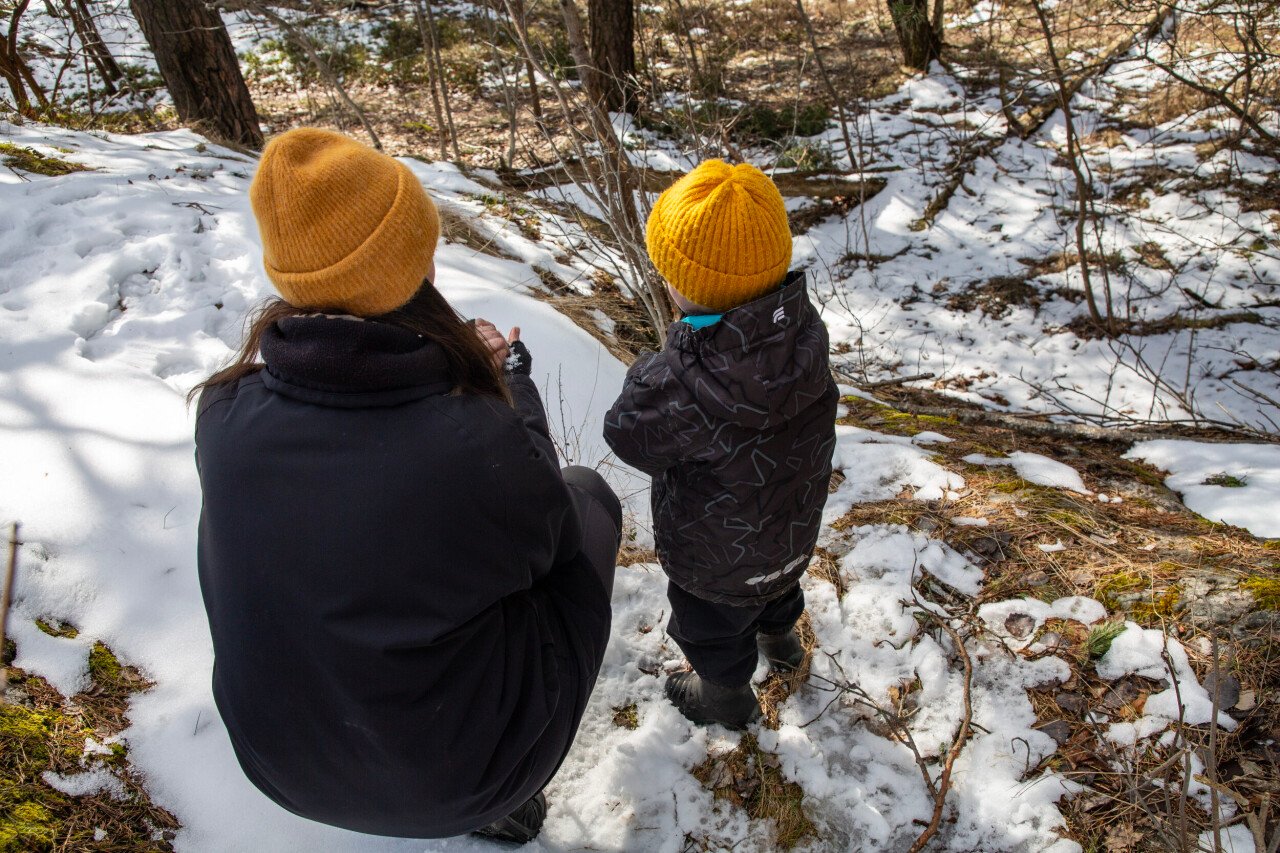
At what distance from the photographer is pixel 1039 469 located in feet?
9.00

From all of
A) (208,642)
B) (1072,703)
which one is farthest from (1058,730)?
(208,642)

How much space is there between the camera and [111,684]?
1578 mm

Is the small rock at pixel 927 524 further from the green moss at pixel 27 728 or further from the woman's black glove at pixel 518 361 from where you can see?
the green moss at pixel 27 728

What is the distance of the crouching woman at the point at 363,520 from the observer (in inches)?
41.5

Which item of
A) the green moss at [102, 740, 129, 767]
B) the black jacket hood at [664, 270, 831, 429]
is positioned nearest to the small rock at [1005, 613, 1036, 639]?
the black jacket hood at [664, 270, 831, 429]

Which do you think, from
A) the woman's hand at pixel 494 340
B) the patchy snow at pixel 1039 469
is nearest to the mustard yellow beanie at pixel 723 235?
the woman's hand at pixel 494 340

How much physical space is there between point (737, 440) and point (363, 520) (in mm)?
793

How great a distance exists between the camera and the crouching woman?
1.05 m

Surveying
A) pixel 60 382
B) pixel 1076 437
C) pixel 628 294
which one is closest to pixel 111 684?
pixel 60 382

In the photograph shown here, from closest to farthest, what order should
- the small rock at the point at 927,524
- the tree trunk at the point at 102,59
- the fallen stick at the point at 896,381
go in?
the small rock at the point at 927,524, the fallen stick at the point at 896,381, the tree trunk at the point at 102,59

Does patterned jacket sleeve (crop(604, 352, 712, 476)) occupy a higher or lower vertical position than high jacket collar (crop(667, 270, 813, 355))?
lower

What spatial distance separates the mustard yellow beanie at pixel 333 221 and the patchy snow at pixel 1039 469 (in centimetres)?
247

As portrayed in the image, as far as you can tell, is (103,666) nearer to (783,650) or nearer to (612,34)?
(783,650)

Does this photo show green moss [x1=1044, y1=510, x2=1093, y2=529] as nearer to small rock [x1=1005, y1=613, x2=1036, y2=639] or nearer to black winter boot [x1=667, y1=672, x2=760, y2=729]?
small rock [x1=1005, y1=613, x2=1036, y2=639]
